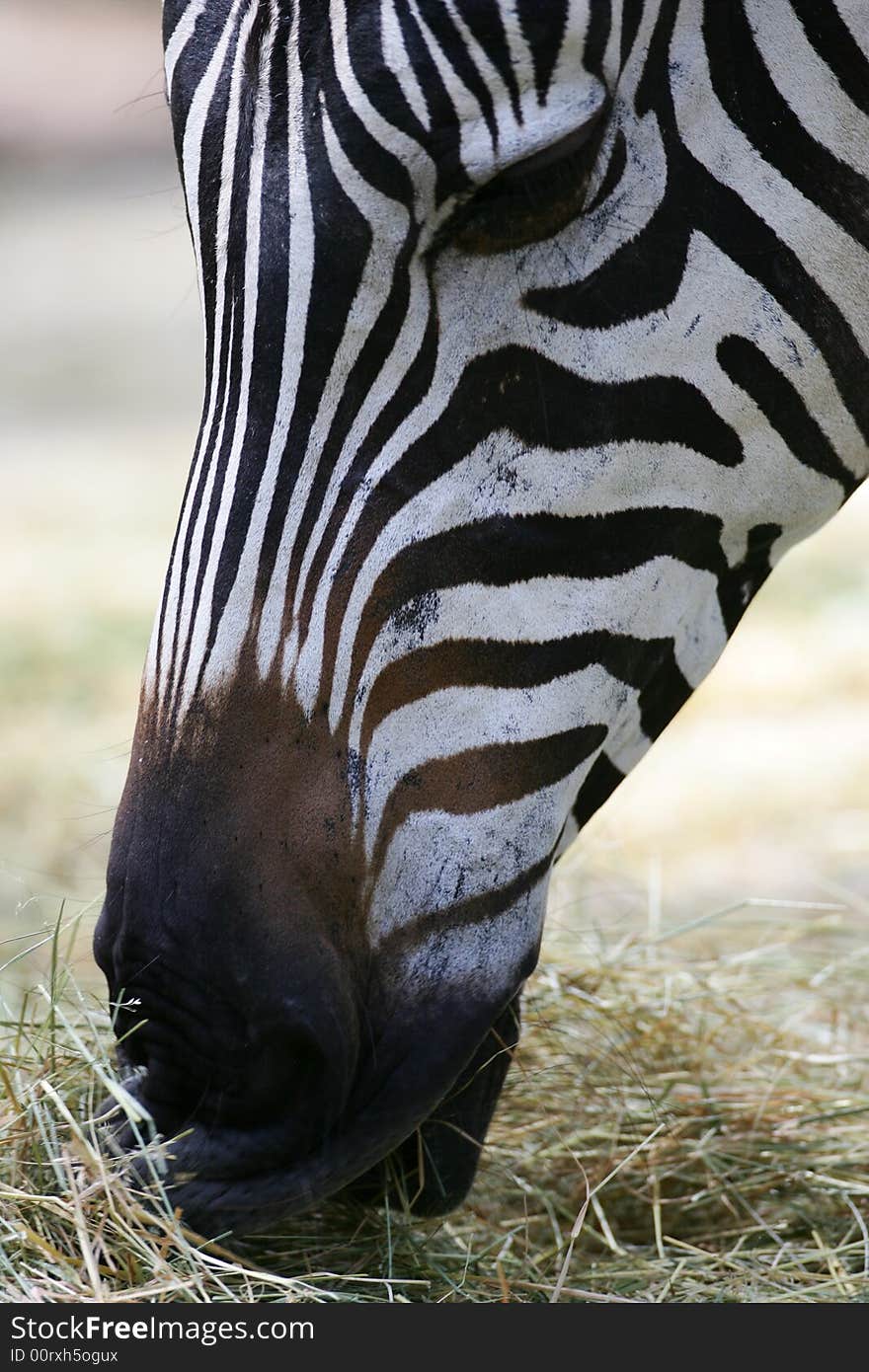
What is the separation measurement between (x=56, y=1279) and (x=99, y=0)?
14.8m

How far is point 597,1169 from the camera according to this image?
1988mm

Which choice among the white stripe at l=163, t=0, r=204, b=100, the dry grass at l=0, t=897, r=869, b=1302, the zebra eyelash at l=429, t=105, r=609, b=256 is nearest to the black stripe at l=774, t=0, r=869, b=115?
the zebra eyelash at l=429, t=105, r=609, b=256

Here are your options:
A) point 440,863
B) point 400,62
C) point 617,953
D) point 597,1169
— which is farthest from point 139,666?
point 400,62

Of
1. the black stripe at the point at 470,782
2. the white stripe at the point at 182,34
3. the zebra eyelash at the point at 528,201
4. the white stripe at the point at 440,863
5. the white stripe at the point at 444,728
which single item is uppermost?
the white stripe at the point at 182,34

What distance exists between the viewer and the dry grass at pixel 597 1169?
1493 millimetres

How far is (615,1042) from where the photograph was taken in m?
2.44

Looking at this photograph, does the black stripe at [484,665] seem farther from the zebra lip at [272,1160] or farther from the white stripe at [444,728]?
the zebra lip at [272,1160]

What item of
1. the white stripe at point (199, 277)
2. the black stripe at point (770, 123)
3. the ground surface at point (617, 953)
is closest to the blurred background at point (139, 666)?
the ground surface at point (617, 953)

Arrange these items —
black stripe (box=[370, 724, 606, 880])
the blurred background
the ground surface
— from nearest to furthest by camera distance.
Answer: black stripe (box=[370, 724, 606, 880]) → the ground surface → the blurred background

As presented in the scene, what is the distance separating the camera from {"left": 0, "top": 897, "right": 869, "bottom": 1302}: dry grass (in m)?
1.49

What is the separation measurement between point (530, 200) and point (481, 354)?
148mm

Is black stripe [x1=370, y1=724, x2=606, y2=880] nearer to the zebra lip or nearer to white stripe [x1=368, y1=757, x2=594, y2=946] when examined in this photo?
white stripe [x1=368, y1=757, x2=594, y2=946]

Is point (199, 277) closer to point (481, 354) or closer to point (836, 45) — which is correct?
point (481, 354)
